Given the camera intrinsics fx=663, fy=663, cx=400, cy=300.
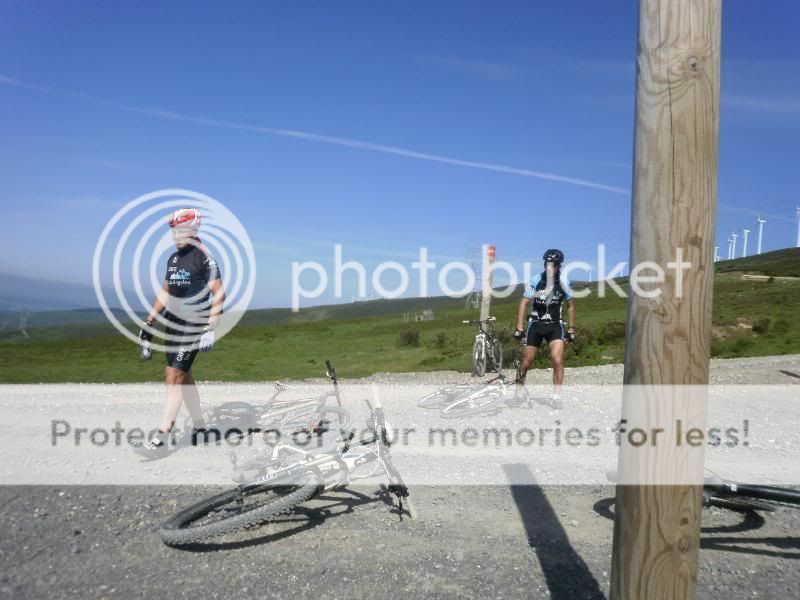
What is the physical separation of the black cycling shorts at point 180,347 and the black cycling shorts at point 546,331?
17.1 ft

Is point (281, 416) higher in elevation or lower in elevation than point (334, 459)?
lower

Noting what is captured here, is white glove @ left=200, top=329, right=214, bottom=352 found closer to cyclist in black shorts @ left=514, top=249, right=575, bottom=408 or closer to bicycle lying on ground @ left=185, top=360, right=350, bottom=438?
bicycle lying on ground @ left=185, top=360, right=350, bottom=438

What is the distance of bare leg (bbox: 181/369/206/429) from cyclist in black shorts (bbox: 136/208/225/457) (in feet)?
0.51

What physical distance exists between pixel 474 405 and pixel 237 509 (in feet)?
17.7

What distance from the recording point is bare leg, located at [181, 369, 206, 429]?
313 inches

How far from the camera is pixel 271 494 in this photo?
5.86 metres

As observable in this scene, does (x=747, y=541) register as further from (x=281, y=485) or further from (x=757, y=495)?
(x=281, y=485)

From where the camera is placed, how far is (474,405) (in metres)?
10.1

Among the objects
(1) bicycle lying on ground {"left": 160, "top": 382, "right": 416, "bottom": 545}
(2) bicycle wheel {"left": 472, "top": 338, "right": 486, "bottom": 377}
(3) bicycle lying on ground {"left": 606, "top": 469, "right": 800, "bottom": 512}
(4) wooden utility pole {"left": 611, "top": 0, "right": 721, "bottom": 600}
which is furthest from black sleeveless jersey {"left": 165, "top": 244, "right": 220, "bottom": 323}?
(2) bicycle wheel {"left": 472, "top": 338, "right": 486, "bottom": 377}

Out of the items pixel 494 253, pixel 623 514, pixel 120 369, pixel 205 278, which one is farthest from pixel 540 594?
pixel 120 369

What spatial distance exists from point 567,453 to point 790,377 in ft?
30.5

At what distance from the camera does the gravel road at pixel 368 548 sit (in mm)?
4328

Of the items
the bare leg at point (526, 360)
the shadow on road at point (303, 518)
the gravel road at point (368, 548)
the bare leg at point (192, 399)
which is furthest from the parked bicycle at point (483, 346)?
the shadow on road at point (303, 518)

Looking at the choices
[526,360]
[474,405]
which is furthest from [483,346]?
[474,405]
